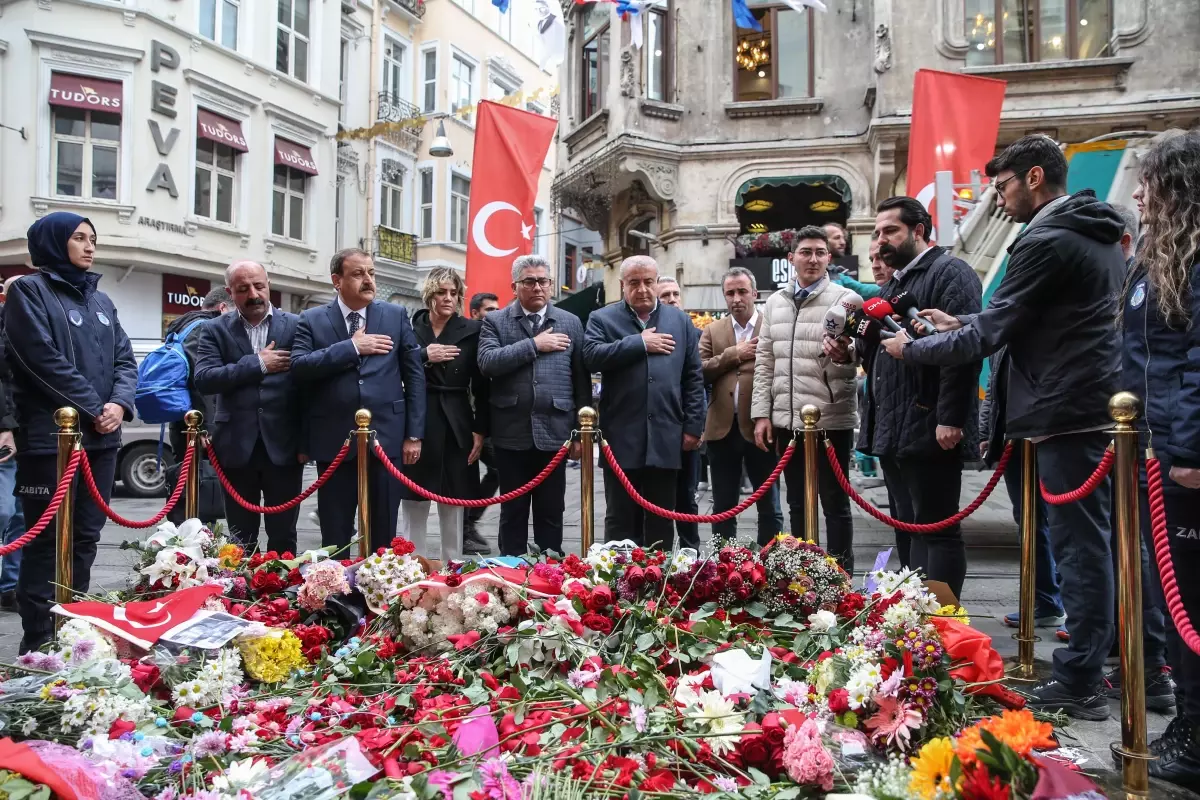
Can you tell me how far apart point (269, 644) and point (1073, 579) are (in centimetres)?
289

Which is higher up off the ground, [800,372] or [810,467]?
[800,372]

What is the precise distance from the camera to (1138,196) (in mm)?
2916

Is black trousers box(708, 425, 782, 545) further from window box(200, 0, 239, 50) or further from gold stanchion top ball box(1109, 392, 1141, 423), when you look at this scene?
window box(200, 0, 239, 50)

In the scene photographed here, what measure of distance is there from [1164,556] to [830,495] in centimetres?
224

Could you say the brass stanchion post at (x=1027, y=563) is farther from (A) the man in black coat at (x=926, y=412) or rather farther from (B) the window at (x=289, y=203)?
(B) the window at (x=289, y=203)

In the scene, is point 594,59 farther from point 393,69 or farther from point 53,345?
point 53,345

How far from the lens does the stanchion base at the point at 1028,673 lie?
3426 millimetres

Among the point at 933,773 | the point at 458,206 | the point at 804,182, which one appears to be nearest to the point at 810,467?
the point at 933,773

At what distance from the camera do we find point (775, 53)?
50.1 ft

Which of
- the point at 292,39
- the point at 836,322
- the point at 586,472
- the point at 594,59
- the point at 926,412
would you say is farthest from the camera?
the point at 292,39

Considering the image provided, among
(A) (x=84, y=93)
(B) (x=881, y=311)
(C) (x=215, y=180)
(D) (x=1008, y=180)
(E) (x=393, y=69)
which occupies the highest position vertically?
(E) (x=393, y=69)

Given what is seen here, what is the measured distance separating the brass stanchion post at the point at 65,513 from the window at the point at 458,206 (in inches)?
924

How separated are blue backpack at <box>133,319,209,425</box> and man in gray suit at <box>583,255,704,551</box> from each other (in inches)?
104

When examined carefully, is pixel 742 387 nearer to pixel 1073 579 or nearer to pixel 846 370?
pixel 846 370
